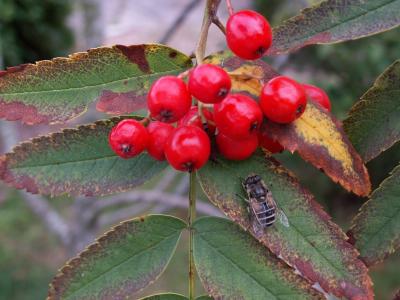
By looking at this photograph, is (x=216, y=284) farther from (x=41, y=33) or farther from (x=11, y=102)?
(x=41, y=33)

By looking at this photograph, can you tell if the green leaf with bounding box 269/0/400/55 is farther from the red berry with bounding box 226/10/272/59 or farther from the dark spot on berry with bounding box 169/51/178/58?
the dark spot on berry with bounding box 169/51/178/58

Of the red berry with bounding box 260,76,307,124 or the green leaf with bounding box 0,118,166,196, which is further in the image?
the green leaf with bounding box 0,118,166,196

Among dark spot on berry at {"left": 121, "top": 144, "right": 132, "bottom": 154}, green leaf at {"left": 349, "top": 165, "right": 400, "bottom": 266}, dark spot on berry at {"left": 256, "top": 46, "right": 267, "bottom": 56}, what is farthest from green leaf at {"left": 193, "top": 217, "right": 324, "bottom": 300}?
dark spot on berry at {"left": 256, "top": 46, "right": 267, "bottom": 56}

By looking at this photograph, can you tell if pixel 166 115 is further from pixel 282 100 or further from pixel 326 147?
pixel 326 147

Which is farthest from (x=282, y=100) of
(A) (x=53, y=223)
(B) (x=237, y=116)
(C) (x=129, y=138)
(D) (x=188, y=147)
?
(A) (x=53, y=223)

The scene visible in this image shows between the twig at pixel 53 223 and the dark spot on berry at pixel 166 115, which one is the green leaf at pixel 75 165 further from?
the twig at pixel 53 223

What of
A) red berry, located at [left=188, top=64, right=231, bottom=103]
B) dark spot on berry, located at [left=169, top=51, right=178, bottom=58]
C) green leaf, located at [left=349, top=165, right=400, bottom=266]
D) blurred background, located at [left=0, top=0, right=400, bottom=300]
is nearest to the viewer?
red berry, located at [left=188, top=64, right=231, bottom=103]

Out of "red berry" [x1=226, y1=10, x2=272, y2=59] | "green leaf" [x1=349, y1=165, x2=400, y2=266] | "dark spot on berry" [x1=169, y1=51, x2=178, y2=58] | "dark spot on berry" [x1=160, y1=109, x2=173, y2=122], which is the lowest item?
"green leaf" [x1=349, y1=165, x2=400, y2=266]
